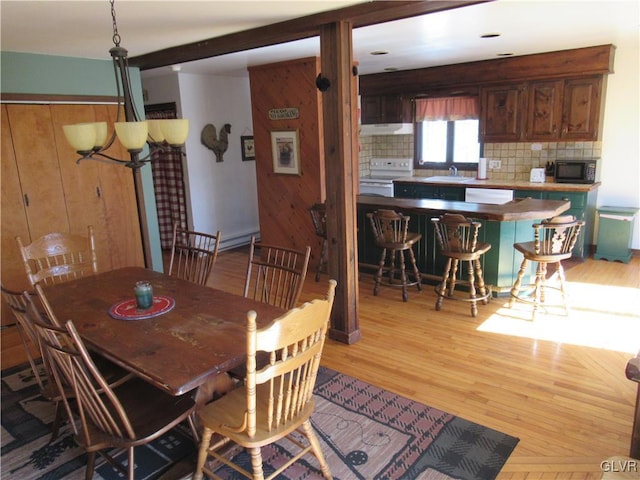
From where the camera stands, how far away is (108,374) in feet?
8.00

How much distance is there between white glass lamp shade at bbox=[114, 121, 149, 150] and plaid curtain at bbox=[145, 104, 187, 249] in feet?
13.5

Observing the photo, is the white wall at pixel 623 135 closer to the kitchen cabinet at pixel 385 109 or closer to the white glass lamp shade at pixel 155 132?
the kitchen cabinet at pixel 385 109

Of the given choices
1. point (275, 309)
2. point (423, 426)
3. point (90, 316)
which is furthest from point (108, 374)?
point (423, 426)

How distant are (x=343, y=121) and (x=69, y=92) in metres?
2.80

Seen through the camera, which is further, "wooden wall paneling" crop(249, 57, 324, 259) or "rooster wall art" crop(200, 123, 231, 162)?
"rooster wall art" crop(200, 123, 231, 162)

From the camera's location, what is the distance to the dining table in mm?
1926

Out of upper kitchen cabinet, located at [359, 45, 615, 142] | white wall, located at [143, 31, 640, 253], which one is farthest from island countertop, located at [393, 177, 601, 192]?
upper kitchen cabinet, located at [359, 45, 615, 142]

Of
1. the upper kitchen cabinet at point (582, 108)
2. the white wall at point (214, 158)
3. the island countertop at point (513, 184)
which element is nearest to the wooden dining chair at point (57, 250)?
the white wall at point (214, 158)

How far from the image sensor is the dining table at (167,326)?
75.8 inches

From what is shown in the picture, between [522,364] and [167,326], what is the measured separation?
2.37 meters

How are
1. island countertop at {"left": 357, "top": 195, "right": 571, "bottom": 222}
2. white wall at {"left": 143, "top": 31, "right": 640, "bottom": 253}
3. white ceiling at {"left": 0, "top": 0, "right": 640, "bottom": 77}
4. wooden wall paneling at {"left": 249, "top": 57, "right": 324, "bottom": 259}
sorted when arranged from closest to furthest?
white ceiling at {"left": 0, "top": 0, "right": 640, "bottom": 77}, island countertop at {"left": 357, "top": 195, "right": 571, "bottom": 222}, wooden wall paneling at {"left": 249, "top": 57, "right": 324, "bottom": 259}, white wall at {"left": 143, "top": 31, "right": 640, "bottom": 253}

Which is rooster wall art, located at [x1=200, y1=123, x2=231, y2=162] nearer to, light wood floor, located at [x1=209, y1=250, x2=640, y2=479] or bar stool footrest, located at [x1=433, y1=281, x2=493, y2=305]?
light wood floor, located at [x1=209, y1=250, x2=640, y2=479]

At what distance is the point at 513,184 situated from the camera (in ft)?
19.0

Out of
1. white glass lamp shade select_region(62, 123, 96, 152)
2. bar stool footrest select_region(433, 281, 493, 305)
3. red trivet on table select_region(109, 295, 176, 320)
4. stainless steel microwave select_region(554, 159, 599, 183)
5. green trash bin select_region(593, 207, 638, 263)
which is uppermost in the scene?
→ white glass lamp shade select_region(62, 123, 96, 152)
